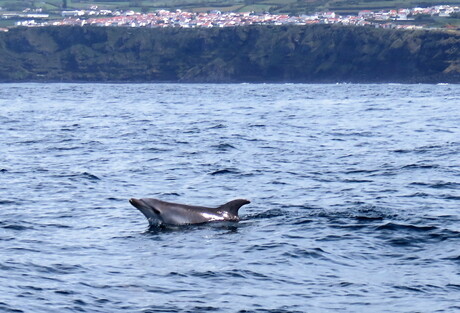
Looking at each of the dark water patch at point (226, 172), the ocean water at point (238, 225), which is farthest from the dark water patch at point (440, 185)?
the dark water patch at point (226, 172)

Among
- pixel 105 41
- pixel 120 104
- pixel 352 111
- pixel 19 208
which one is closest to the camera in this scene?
pixel 19 208

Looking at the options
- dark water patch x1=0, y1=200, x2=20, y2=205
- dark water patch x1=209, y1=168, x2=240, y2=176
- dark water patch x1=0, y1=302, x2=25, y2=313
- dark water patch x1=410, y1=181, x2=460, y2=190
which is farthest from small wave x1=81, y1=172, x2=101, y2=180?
dark water patch x1=0, y1=302, x2=25, y2=313

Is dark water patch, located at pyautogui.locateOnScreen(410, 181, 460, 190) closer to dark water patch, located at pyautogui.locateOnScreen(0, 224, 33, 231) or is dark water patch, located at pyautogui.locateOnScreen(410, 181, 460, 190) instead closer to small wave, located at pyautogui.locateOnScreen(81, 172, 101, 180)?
small wave, located at pyautogui.locateOnScreen(81, 172, 101, 180)

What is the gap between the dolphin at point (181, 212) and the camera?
814 inches

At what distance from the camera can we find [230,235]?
19609mm

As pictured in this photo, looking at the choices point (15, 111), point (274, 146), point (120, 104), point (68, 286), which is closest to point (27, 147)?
point (274, 146)

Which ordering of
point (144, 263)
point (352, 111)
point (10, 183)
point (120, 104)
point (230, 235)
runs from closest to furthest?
point (144, 263), point (230, 235), point (10, 183), point (352, 111), point (120, 104)

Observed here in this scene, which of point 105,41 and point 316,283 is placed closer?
point 316,283

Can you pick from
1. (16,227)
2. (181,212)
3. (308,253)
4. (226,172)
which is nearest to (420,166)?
(226,172)

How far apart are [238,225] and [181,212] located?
1.35 meters

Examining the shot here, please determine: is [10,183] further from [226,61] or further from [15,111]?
[226,61]

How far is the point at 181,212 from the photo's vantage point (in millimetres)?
20875

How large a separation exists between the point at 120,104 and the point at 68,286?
65.9 m

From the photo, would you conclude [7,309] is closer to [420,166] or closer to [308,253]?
[308,253]
